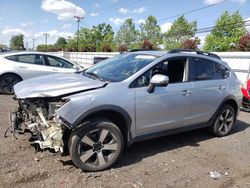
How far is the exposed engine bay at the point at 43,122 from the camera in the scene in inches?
140

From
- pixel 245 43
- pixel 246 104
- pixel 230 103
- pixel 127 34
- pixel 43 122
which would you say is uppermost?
pixel 127 34

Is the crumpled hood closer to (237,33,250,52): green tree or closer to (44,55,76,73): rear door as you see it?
(44,55,76,73): rear door

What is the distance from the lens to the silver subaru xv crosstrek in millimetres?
3600

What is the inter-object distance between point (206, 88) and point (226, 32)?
42607mm

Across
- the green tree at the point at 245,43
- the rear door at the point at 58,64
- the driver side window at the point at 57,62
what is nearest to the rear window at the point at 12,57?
the rear door at the point at 58,64

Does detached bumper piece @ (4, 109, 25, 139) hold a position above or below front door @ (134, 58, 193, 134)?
below

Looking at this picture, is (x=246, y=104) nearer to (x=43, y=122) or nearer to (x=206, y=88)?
(x=206, y=88)

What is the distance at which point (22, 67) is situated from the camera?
882 centimetres

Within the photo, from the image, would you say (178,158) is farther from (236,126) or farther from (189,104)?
(236,126)

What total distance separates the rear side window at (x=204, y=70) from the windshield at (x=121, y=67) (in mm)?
904

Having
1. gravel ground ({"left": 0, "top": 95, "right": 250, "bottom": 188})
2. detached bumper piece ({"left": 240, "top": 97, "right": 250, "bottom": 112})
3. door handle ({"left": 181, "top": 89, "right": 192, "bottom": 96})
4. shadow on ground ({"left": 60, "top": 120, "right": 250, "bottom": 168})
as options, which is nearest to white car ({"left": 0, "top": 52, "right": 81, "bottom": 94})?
gravel ground ({"left": 0, "top": 95, "right": 250, "bottom": 188})

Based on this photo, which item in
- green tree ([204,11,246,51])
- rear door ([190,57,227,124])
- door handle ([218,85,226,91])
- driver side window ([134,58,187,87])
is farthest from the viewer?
green tree ([204,11,246,51])

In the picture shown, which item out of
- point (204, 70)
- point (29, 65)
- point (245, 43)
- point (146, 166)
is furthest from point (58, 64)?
point (245, 43)

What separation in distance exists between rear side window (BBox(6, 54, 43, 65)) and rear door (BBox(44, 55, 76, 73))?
238mm
